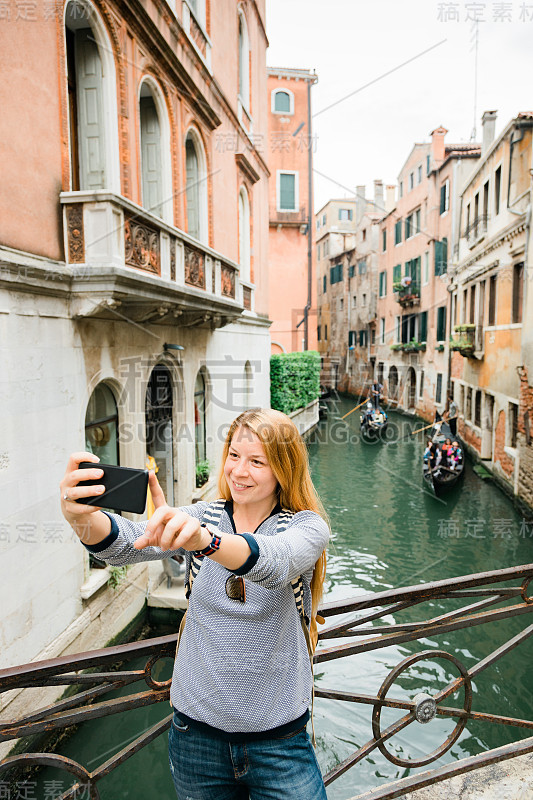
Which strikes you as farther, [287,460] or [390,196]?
[390,196]

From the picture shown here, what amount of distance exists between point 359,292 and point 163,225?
25.3 meters

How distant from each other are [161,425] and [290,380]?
867cm

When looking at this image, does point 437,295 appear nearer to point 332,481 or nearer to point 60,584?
point 332,481

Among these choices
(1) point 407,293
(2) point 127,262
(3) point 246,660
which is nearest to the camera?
(3) point 246,660

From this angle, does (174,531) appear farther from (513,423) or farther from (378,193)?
(378,193)

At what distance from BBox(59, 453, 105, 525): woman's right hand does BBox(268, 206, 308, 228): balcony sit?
18.0 m

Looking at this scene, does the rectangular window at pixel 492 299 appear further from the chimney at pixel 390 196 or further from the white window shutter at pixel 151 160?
the chimney at pixel 390 196

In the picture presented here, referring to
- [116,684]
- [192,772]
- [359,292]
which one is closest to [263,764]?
[192,772]

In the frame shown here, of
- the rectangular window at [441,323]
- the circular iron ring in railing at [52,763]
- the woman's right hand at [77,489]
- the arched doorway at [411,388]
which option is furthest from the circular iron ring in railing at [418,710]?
the arched doorway at [411,388]

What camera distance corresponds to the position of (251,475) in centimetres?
127

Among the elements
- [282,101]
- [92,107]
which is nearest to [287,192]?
[282,101]

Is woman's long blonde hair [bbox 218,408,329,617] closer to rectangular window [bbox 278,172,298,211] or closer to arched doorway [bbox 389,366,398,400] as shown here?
rectangular window [bbox 278,172,298,211]

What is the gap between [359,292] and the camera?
97.2 feet

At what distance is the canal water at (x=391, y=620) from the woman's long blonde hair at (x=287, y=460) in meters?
3.37
